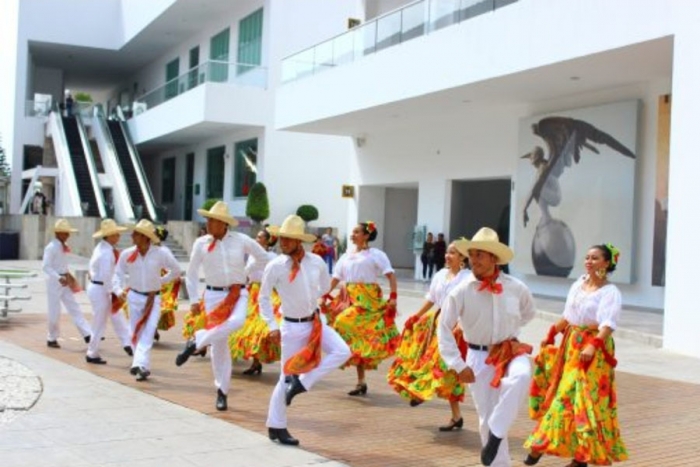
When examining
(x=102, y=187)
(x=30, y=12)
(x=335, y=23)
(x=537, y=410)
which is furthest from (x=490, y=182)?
(x=30, y=12)

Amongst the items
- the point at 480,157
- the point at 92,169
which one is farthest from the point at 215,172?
the point at 480,157

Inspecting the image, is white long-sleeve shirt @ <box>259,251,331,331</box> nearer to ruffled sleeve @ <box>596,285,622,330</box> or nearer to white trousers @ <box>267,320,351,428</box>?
white trousers @ <box>267,320,351,428</box>

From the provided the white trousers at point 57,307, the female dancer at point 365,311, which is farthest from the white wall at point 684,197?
the white trousers at point 57,307

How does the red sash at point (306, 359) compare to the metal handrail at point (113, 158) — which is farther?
the metal handrail at point (113, 158)

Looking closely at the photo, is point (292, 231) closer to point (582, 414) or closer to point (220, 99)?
point (582, 414)

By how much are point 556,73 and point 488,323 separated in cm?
1269

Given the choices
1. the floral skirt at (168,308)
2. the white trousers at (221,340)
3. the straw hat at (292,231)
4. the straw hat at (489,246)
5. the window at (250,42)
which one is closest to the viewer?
the straw hat at (489,246)

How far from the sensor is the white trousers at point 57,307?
12.0 meters

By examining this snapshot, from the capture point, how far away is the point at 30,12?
140ft

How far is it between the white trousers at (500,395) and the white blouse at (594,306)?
0.90 metres

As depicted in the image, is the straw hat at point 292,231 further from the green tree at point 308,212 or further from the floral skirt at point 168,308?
the green tree at point 308,212

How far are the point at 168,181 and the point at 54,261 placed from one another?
108 feet

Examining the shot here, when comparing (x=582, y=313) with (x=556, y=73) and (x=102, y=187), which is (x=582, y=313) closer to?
(x=556, y=73)

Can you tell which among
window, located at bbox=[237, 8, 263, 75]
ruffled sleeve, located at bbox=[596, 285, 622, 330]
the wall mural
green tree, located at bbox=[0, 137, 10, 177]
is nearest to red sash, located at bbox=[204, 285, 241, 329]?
ruffled sleeve, located at bbox=[596, 285, 622, 330]
